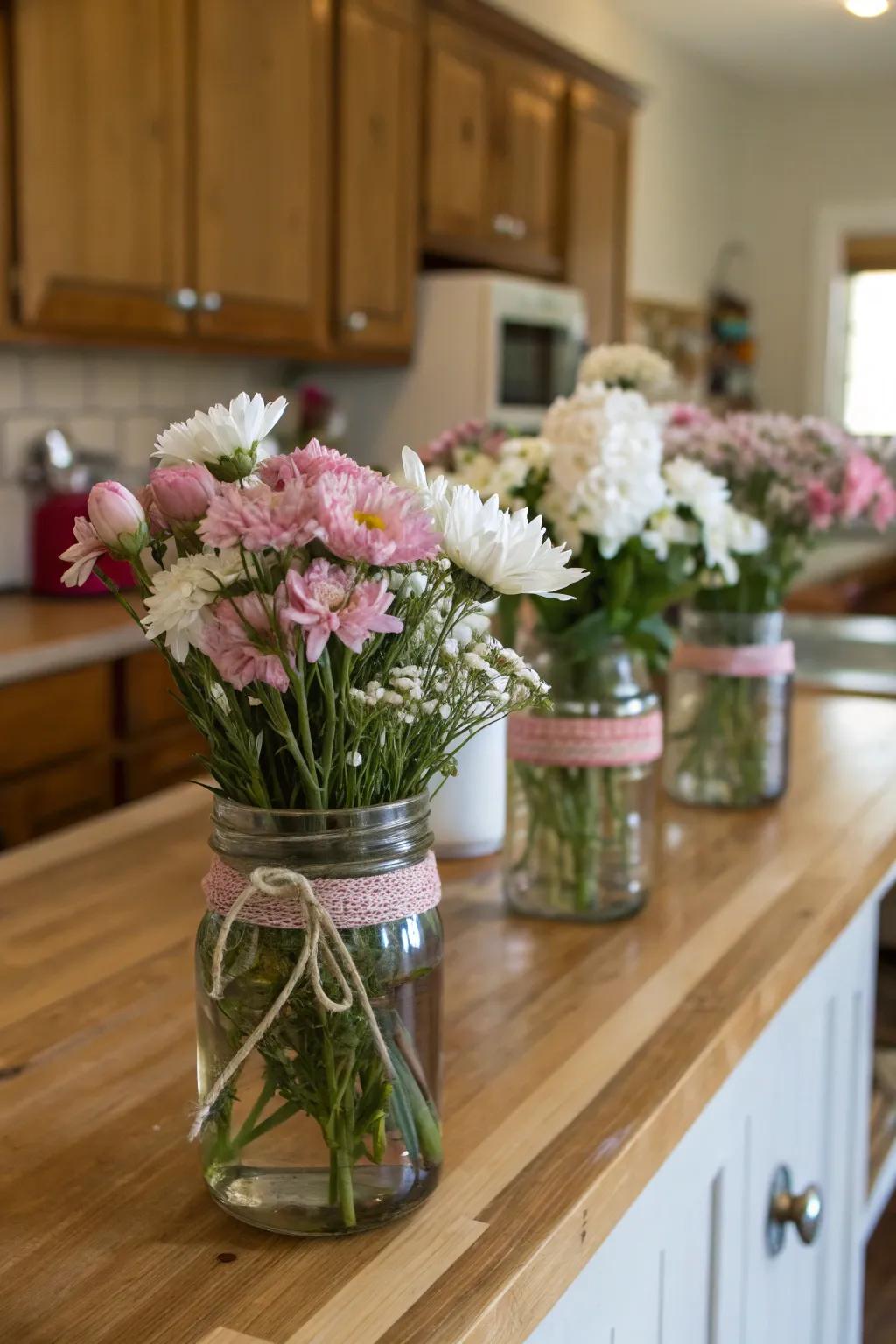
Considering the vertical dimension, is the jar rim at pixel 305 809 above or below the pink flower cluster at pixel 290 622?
below

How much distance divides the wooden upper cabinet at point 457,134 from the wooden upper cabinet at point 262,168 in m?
0.45

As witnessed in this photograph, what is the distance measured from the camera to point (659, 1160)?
0.85 metres

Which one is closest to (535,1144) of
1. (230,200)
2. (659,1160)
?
(659,1160)

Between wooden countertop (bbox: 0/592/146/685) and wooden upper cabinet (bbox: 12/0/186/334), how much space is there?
54 cm

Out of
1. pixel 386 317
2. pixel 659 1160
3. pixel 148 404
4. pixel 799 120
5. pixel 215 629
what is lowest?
pixel 659 1160

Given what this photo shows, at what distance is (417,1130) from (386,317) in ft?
10.8

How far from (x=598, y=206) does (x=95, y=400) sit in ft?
6.51

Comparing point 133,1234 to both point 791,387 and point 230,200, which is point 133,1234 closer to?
point 230,200

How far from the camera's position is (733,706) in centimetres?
158

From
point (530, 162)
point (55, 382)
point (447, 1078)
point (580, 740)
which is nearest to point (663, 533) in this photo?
point (580, 740)

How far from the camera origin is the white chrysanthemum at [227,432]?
67 cm

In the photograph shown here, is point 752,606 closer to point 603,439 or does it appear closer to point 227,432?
point 603,439

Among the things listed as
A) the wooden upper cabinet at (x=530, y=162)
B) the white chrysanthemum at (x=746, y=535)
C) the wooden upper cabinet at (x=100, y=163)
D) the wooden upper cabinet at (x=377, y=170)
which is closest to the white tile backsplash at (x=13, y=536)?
the wooden upper cabinet at (x=100, y=163)

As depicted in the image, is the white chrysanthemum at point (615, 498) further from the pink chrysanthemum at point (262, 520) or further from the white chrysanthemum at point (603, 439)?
the pink chrysanthemum at point (262, 520)
